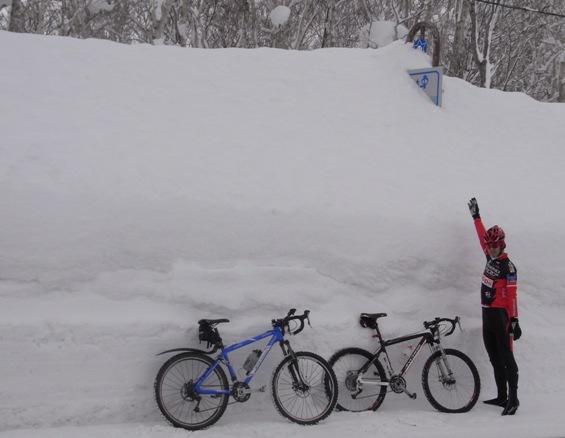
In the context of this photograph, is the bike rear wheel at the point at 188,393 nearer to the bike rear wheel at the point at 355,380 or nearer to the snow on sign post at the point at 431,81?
the bike rear wheel at the point at 355,380

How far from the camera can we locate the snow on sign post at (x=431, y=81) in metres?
9.05

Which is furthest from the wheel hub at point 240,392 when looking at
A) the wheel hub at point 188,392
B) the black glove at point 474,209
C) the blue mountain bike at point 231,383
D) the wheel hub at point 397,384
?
the black glove at point 474,209

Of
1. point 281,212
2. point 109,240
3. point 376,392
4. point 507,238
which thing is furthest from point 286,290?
point 507,238

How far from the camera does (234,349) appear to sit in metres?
5.33

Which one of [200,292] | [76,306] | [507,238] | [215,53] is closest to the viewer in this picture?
[76,306]

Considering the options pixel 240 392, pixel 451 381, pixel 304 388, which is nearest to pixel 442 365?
pixel 451 381

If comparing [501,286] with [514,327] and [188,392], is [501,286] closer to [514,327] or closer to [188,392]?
[514,327]

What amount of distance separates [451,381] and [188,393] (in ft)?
8.96

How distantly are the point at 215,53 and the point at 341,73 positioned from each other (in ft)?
6.82

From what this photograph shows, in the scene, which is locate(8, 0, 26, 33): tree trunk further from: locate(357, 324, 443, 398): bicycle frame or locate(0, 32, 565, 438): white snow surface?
locate(357, 324, 443, 398): bicycle frame

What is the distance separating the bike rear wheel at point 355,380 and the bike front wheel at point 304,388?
37 centimetres

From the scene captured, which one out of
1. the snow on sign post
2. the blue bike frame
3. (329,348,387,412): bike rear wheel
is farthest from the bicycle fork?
the snow on sign post

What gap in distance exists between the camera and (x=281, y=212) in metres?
6.26

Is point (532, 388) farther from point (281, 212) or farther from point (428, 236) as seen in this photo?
point (281, 212)
